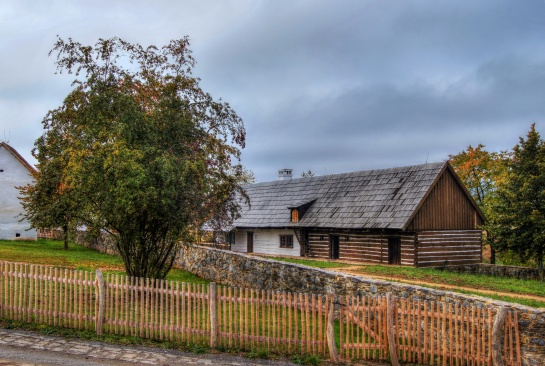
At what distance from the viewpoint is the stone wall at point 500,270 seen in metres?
26.5

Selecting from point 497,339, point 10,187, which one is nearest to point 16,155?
point 10,187

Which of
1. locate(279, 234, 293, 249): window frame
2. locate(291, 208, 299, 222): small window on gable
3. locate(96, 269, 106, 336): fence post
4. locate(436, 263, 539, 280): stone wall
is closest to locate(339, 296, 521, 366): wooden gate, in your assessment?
locate(96, 269, 106, 336): fence post

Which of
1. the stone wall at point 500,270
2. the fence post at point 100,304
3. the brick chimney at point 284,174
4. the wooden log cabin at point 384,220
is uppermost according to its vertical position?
the brick chimney at point 284,174

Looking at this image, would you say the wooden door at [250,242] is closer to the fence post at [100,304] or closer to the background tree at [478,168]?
the background tree at [478,168]

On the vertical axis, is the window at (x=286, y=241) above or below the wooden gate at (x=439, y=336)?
above

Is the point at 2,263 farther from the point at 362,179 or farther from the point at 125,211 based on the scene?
the point at 362,179

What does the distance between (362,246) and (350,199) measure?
3.98 m

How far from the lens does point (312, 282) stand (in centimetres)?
1577

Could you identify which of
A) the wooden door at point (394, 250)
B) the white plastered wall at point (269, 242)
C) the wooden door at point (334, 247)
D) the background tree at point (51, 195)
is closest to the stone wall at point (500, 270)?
the wooden door at point (394, 250)

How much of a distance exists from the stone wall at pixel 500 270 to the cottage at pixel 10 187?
31.2 metres

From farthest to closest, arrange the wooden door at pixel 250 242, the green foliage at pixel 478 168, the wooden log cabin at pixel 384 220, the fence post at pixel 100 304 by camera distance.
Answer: the green foliage at pixel 478 168 → the wooden door at pixel 250 242 → the wooden log cabin at pixel 384 220 → the fence post at pixel 100 304

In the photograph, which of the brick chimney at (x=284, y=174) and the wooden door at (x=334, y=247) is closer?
the wooden door at (x=334, y=247)

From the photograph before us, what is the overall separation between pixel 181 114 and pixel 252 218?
2445 cm

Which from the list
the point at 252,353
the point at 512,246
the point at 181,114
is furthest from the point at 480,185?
the point at 252,353
